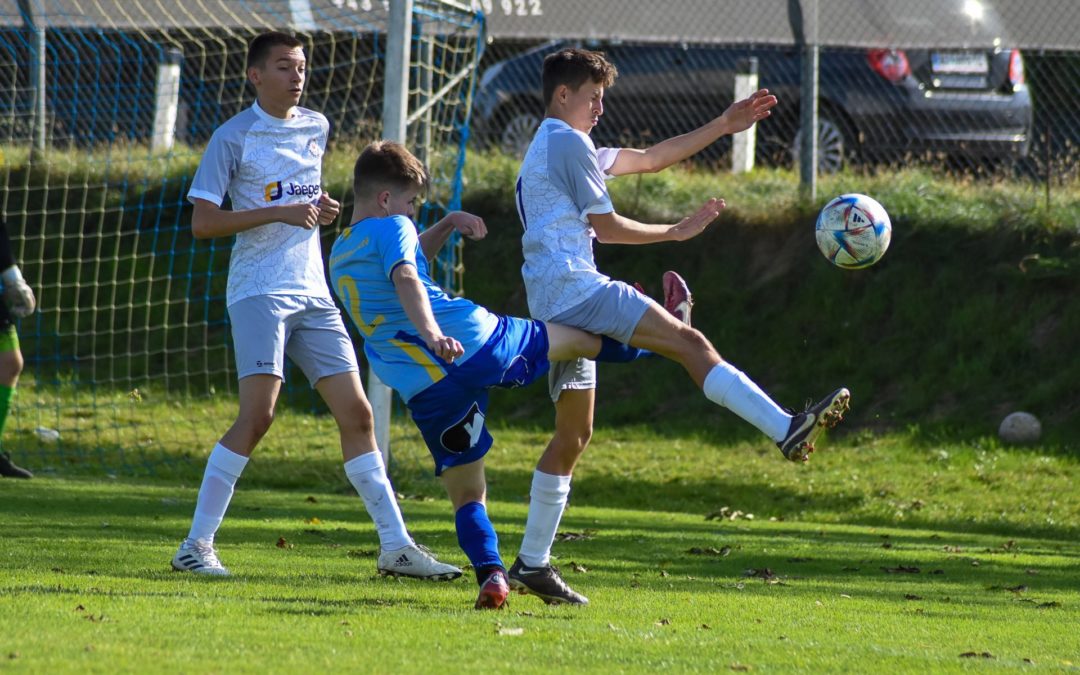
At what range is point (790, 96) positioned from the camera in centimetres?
1406

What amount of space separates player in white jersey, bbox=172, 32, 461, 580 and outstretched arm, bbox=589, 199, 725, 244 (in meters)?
1.08

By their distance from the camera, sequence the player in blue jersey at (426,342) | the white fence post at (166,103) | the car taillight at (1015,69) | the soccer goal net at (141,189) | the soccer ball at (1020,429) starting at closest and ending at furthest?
1. the player in blue jersey at (426,342)
2. the soccer ball at (1020,429)
3. the soccer goal net at (141,189)
4. the car taillight at (1015,69)
5. the white fence post at (166,103)

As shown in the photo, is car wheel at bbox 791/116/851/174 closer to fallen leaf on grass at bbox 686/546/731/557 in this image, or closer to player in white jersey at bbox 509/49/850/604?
fallen leaf on grass at bbox 686/546/731/557

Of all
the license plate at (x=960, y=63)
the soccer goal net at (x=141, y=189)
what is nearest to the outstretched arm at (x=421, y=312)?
the soccer goal net at (x=141, y=189)

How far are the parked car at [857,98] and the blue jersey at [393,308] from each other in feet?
28.8

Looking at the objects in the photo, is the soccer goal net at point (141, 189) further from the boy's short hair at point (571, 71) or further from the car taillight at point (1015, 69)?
the boy's short hair at point (571, 71)

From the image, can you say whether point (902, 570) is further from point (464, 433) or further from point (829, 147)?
point (829, 147)

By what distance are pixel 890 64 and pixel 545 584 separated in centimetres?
932

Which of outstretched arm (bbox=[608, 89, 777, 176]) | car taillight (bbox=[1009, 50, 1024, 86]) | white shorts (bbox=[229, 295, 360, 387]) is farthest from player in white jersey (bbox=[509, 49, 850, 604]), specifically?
car taillight (bbox=[1009, 50, 1024, 86])

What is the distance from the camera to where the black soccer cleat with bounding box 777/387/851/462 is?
5.39m

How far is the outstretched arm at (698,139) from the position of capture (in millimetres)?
6184

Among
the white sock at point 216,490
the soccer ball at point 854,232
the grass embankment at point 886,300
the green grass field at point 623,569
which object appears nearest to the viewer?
the green grass field at point 623,569

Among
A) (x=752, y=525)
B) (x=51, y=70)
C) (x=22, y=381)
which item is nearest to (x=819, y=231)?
(x=752, y=525)

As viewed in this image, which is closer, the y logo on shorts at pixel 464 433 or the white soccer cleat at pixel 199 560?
the y logo on shorts at pixel 464 433
